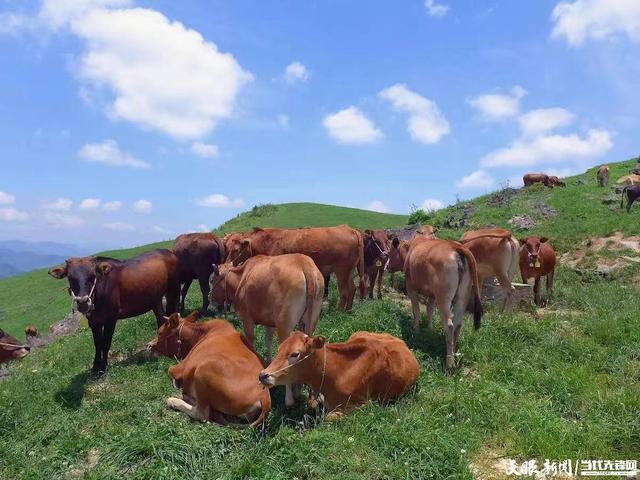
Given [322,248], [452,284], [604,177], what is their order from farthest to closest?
[604,177], [322,248], [452,284]

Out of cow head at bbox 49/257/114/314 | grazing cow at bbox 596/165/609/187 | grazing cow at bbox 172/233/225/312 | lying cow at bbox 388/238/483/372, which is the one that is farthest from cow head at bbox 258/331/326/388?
grazing cow at bbox 596/165/609/187

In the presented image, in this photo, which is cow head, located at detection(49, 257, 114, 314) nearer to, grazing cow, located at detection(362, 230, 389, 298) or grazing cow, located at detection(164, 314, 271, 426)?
grazing cow, located at detection(164, 314, 271, 426)

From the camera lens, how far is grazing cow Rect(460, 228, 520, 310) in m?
11.8

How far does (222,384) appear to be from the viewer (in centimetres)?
641

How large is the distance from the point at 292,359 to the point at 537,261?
9082 millimetres

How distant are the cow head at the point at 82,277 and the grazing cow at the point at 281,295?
255 cm

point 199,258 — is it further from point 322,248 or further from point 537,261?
point 537,261

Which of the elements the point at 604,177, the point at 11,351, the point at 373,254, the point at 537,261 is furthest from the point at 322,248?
the point at 604,177

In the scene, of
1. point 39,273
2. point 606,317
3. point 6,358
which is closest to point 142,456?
point 6,358

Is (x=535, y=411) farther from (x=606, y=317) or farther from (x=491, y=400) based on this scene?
(x=606, y=317)

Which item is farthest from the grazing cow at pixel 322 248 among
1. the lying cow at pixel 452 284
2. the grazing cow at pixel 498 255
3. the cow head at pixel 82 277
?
the cow head at pixel 82 277

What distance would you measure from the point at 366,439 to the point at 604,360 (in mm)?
4421

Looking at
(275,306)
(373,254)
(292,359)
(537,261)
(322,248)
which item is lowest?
(292,359)

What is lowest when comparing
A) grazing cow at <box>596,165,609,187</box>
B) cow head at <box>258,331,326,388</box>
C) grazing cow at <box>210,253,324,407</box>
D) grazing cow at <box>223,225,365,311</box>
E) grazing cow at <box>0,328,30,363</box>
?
grazing cow at <box>0,328,30,363</box>
